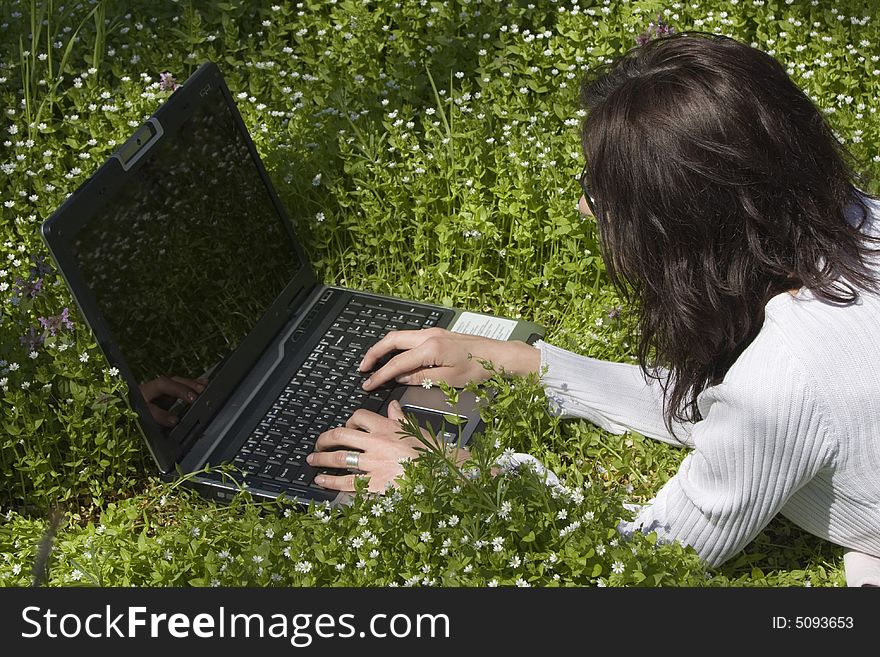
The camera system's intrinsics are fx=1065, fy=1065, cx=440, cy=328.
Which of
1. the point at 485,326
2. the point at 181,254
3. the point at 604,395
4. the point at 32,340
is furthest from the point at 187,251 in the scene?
the point at 604,395

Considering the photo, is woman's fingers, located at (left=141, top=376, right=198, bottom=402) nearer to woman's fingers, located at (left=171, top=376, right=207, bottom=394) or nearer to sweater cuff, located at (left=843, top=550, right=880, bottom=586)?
woman's fingers, located at (left=171, top=376, right=207, bottom=394)

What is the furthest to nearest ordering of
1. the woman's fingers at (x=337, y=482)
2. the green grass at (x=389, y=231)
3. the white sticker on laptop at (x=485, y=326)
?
the white sticker on laptop at (x=485, y=326) → the woman's fingers at (x=337, y=482) → the green grass at (x=389, y=231)

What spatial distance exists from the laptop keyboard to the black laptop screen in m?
0.23

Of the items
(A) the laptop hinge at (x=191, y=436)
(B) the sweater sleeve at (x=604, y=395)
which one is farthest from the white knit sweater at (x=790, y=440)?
(A) the laptop hinge at (x=191, y=436)

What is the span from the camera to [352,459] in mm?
2906

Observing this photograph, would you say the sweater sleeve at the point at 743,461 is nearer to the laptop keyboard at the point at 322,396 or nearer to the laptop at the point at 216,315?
the laptop at the point at 216,315

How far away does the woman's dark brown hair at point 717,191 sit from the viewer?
2.37m

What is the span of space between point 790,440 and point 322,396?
143 centimetres

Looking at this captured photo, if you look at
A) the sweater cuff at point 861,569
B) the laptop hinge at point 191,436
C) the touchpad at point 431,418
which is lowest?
the sweater cuff at point 861,569

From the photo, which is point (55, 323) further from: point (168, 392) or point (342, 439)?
point (342, 439)

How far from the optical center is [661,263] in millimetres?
2520

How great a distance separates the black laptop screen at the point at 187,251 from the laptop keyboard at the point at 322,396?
234 mm
